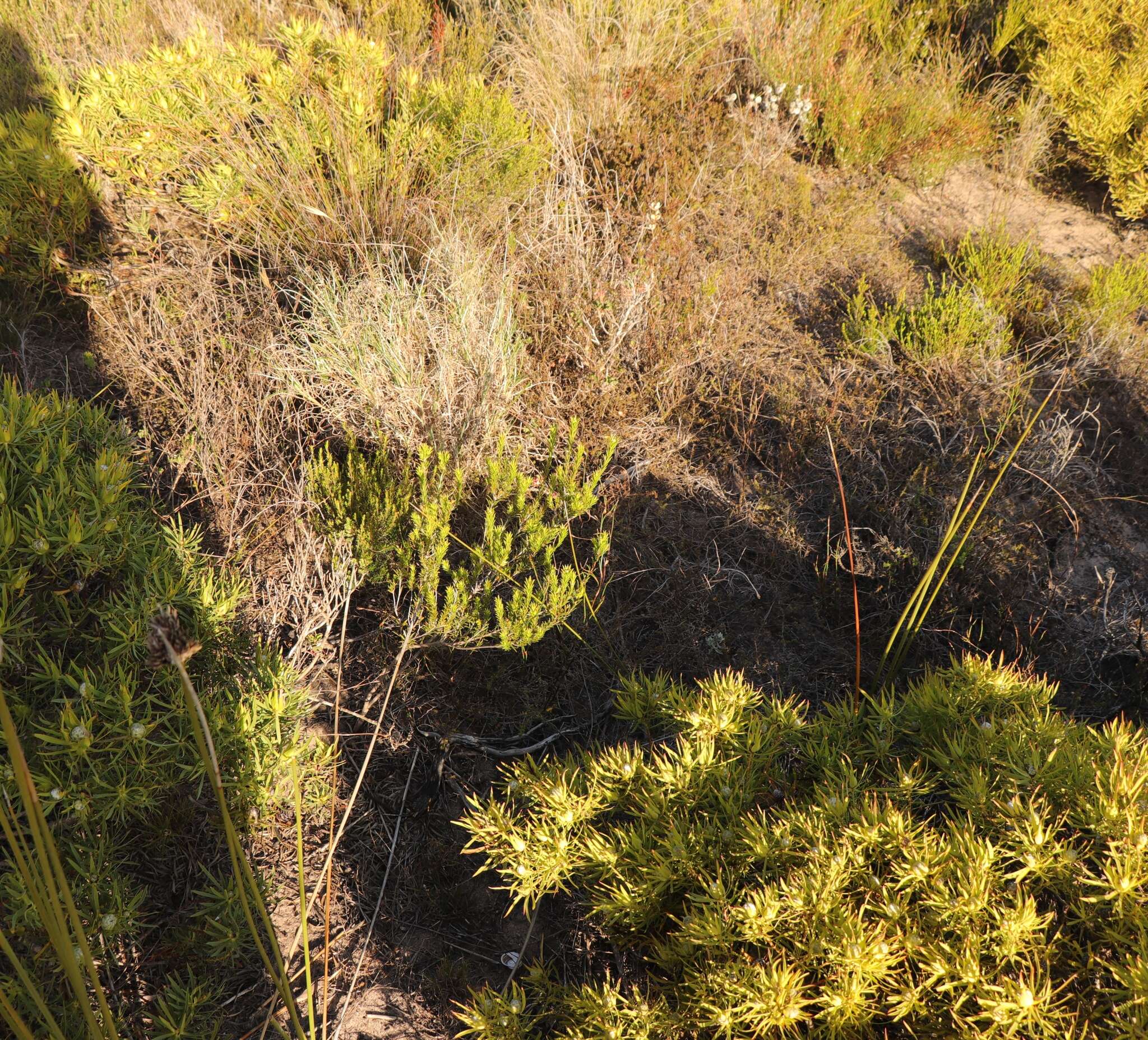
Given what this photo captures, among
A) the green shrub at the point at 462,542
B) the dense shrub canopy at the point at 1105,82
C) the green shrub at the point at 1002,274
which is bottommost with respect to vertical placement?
the green shrub at the point at 462,542

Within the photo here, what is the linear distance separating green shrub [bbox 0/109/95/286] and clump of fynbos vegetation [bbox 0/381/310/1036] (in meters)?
1.51

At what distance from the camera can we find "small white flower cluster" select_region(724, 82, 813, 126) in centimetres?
419

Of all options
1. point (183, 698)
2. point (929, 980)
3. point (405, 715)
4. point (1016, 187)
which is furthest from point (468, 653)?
point (1016, 187)

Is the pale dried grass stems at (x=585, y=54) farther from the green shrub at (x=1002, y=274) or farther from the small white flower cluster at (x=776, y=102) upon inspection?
the green shrub at (x=1002, y=274)

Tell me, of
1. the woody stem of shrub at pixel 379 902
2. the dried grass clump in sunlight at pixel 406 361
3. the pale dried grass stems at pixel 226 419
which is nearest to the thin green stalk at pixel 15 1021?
the woody stem of shrub at pixel 379 902

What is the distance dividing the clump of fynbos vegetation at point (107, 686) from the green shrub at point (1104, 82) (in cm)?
508

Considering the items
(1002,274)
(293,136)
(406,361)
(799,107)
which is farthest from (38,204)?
(1002,274)

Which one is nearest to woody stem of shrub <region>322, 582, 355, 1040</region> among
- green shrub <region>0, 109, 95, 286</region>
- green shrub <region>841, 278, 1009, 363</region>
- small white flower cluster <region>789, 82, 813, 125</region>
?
green shrub <region>0, 109, 95, 286</region>

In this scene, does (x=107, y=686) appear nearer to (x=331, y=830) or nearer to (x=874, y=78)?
(x=331, y=830)

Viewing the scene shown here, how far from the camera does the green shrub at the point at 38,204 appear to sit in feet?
9.61

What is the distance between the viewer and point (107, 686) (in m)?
1.60

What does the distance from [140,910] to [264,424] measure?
5.51 feet

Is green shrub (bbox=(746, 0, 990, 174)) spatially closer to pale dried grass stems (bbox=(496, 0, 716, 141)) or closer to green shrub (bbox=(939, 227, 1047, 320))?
pale dried grass stems (bbox=(496, 0, 716, 141))

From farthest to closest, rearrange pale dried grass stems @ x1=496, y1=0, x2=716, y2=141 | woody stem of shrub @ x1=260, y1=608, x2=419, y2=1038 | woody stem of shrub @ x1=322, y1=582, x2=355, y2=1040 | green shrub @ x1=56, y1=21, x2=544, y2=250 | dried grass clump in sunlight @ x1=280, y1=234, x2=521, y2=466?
pale dried grass stems @ x1=496, y1=0, x2=716, y2=141 → green shrub @ x1=56, y1=21, x2=544, y2=250 → dried grass clump in sunlight @ x1=280, y1=234, x2=521, y2=466 → woody stem of shrub @ x1=260, y1=608, x2=419, y2=1038 → woody stem of shrub @ x1=322, y1=582, x2=355, y2=1040
